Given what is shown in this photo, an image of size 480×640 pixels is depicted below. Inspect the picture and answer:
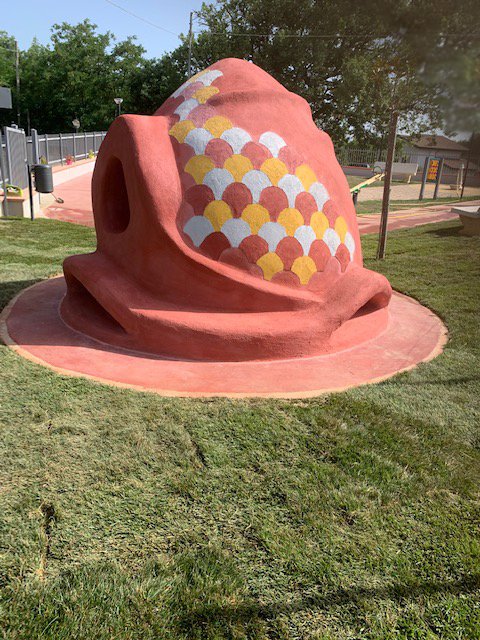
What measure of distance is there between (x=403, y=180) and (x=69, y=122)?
103ft

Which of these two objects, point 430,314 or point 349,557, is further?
point 430,314

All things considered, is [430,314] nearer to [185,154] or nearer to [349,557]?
[185,154]

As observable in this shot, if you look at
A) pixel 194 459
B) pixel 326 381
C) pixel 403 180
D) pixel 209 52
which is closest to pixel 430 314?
pixel 326 381

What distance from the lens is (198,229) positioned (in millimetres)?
6113

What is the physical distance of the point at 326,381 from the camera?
5738 mm

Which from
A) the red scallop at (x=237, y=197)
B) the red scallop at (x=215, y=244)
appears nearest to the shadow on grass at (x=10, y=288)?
the red scallop at (x=215, y=244)

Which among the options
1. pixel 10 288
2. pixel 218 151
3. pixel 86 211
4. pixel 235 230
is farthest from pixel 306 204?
pixel 86 211

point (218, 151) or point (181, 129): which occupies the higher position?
point (181, 129)

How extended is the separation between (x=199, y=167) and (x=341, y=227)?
2046mm

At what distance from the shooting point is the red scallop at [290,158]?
636cm

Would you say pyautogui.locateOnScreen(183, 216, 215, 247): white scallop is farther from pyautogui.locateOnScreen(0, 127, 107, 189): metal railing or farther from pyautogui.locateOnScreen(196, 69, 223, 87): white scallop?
pyautogui.locateOnScreen(0, 127, 107, 189): metal railing

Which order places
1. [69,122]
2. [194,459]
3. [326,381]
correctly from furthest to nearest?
[69,122] → [326,381] → [194,459]

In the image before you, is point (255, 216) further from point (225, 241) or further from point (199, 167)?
point (199, 167)

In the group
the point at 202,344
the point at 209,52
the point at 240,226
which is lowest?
the point at 202,344
